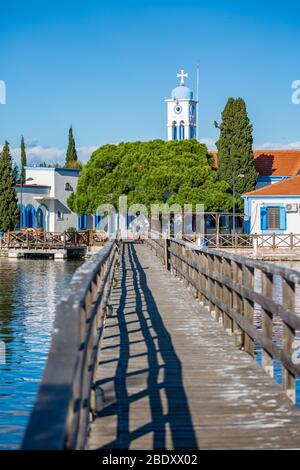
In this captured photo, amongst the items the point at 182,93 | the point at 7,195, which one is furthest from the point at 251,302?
the point at 182,93

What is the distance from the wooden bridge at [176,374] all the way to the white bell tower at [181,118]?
6643 cm

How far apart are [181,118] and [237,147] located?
23.6m

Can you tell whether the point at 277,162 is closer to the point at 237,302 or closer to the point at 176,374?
the point at 237,302

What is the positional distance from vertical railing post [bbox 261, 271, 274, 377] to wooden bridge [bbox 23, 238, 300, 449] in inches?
0.5

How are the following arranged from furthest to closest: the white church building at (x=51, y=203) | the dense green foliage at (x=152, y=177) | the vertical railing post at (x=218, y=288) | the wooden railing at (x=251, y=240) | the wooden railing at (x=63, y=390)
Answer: the white church building at (x=51, y=203), the dense green foliage at (x=152, y=177), the wooden railing at (x=251, y=240), the vertical railing post at (x=218, y=288), the wooden railing at (x=63, y=390)

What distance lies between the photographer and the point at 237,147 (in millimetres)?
55188

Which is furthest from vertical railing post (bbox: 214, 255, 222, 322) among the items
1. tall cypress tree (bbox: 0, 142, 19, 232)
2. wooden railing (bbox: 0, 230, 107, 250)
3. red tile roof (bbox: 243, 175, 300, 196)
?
tall cypress tree (bbox: 0, 142, 19, 232)

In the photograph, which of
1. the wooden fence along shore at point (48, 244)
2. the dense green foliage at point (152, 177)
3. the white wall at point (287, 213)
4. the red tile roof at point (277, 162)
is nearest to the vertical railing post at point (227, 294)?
the white wall at point (287, 213)

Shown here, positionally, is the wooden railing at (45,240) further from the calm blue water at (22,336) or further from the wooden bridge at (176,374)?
the wooden bridge at (176,374)

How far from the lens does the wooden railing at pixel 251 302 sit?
7102 mm

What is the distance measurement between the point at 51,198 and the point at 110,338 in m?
56.2

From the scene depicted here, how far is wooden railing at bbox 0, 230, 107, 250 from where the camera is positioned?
52844mm

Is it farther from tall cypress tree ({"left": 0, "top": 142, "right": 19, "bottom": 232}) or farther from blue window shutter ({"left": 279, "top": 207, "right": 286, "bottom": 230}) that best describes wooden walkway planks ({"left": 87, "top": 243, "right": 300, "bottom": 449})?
tall cypress tree ({"left": 0, "top": 142, "right": 19, "bottom": 232})
